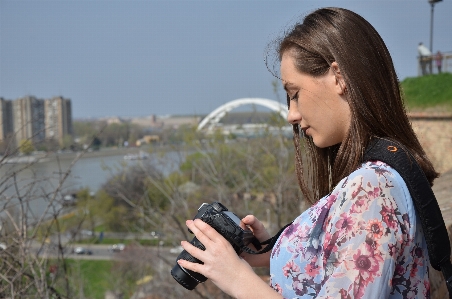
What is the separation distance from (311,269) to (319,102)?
0.38 m

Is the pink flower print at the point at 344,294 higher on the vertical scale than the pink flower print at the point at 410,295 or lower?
higher

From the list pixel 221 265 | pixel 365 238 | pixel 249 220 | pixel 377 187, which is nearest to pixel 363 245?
pixel 365 238

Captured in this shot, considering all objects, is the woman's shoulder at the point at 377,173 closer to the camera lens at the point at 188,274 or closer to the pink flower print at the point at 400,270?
the pink flower print at the point at 400,270

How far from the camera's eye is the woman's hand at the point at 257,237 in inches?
61.3

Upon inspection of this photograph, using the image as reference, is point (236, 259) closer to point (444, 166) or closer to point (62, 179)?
point (62, 179)

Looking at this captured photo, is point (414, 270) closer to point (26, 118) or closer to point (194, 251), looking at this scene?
point (194, 251)

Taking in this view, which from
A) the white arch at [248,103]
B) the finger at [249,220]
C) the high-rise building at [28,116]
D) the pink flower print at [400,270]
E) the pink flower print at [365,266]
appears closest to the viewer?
the pink flower print at [365,266]

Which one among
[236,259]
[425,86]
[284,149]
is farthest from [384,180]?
[284,149]

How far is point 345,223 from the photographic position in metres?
1.08

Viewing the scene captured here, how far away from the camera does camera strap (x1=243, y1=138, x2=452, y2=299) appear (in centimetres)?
111

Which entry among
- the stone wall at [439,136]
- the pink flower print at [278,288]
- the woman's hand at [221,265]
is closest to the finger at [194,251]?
the woman's hand at [221,265]

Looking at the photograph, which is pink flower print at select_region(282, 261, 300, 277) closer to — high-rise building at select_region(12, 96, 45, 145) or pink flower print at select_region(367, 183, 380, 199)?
pink flower print at select_region(367, 183, 380, 199)

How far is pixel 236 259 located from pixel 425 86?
41.4 ft

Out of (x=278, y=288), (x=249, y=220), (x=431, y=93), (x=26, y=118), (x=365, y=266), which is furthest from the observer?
(x=431, y=93)
